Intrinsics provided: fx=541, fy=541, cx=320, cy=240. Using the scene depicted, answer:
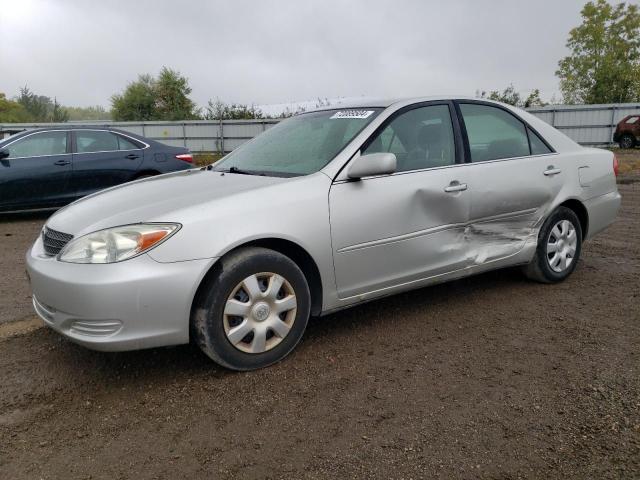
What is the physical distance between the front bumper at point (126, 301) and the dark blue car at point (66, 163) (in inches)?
236

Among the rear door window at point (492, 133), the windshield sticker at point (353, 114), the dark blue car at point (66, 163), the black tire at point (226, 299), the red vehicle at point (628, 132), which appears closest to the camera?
the black tire at point (226, 299)

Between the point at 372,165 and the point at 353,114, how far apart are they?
0.71 m

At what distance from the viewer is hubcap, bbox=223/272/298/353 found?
2916 millimetres

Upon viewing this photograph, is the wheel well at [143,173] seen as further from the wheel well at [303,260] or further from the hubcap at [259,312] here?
the hubcap at [259,312]

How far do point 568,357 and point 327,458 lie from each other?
5.59 ft

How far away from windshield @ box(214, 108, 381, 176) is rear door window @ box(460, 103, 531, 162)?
0.82 m

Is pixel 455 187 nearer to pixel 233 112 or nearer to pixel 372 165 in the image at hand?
pixel 372 165

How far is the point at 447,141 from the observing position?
387 centimetres

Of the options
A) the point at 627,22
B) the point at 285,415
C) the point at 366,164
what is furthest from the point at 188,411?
the point at 627,22

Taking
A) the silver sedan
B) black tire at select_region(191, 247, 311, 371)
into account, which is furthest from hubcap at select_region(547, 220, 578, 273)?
black tire at select_region(191, 247, 311, 371)

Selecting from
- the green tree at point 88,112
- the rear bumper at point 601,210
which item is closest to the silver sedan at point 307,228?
the rear bumper at point 601,210

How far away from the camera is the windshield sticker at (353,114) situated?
12.1 feet

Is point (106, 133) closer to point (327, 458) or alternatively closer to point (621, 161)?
point (327, 458)

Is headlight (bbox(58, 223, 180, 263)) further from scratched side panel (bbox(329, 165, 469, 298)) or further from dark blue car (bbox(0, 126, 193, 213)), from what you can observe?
dark blue car (bbox(0, 126, 193, 213))
